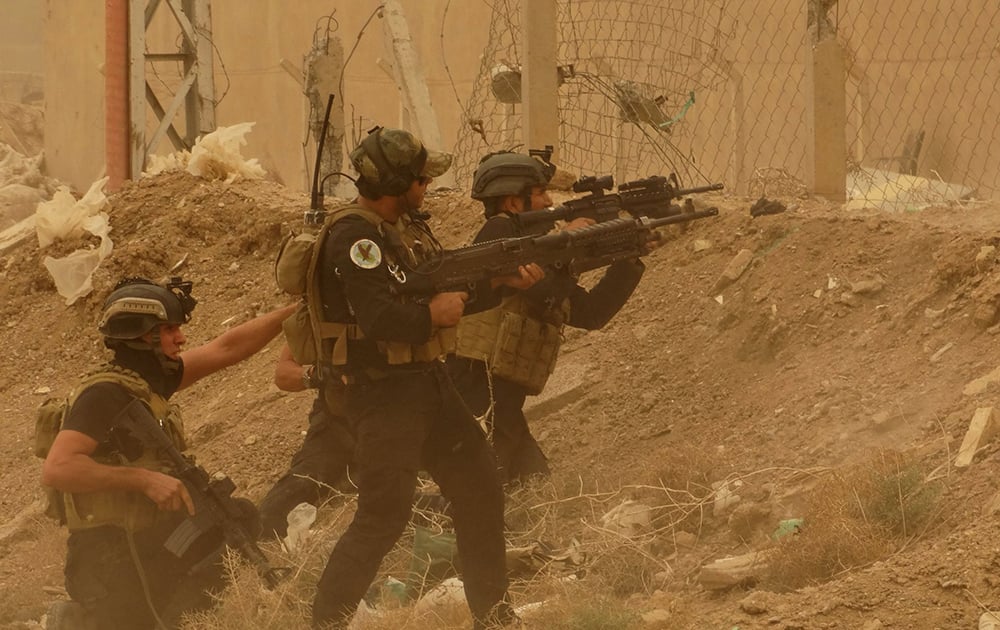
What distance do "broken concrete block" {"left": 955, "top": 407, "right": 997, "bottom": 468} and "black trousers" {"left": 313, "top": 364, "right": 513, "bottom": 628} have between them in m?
1.52

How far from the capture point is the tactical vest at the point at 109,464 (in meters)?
5.16

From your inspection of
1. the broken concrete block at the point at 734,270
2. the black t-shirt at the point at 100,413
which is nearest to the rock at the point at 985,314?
the broken concrete block at the point at 734,270

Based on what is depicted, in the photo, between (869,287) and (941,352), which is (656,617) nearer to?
(941,352)

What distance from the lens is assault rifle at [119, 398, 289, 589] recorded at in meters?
5.15

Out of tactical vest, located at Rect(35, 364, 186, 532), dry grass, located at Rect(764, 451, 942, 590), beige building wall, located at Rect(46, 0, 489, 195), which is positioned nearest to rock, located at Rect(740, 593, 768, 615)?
dry grass, located at Rect(764, 451, 942, 590)

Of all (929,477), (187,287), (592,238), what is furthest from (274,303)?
(929,477)

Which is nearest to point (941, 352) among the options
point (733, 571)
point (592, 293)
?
point (592, 293)

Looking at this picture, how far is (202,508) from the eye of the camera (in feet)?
17.5

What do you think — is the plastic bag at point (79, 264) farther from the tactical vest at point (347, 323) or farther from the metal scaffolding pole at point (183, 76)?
the tactical vest at point (347, 323)

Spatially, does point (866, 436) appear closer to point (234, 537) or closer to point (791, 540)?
point (791, 540)

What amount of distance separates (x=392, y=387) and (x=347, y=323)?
23 cm

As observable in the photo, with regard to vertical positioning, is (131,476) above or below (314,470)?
above

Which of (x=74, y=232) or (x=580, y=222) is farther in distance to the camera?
(x=74, y=232)

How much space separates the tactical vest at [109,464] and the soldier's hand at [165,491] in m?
0.06
